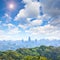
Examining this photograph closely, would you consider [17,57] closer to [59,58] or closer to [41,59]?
[59,58]

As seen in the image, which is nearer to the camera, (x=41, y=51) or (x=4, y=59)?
(x=4, y=59)

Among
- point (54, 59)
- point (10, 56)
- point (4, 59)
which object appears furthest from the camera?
point (54, 59)

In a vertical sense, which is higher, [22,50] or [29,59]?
[22,50]

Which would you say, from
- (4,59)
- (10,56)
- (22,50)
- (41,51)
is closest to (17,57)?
(10,56)

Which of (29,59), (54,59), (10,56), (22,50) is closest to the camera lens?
(29,59)

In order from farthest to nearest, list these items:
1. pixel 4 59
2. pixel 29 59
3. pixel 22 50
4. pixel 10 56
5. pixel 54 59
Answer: pixel 22 50
pixel 54 59
pixel 10 56
pixel 4 59
pixel 29 59

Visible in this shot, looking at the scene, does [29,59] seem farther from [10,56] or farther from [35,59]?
[10,56]

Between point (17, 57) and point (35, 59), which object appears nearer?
point (35, 59)

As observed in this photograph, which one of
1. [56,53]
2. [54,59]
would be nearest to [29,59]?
[54,59]

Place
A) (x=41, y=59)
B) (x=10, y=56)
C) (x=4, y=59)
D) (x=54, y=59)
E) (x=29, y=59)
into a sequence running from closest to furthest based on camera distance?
(x=41, y=59) < (x=29, y=59) < (x=4, y=59) < (x=10, y=56) < (x=54, y=59)
